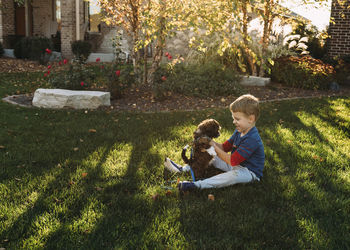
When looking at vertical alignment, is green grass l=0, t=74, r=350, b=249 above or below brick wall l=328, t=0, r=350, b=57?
below

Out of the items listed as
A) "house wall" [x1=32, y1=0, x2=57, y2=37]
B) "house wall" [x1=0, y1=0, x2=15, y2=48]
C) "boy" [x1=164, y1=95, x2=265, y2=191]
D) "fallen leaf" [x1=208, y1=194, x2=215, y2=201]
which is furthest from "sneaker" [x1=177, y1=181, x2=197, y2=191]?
"house wall" [x1=32, y1=0, x2=57, y2=37]

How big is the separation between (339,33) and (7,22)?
14.5 metres

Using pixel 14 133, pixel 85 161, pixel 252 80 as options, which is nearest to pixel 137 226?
pixel 85 161

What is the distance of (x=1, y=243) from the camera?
7.29ft

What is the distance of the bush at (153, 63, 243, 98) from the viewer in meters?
7.41

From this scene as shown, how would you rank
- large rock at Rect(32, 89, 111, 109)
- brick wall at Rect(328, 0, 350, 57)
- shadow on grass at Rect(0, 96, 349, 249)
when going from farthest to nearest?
brick wall at Rect(328, 0, 350, 57) < large rock at Rect(32, 89, 111, 109) < shadow on grass at Rect(0, 96, 349, 249)

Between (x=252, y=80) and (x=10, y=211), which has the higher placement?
(x=252, y=80)

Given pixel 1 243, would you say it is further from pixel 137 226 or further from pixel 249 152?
pixel 249 152

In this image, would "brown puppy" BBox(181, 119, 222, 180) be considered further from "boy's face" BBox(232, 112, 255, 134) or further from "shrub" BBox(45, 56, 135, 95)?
"shrub" BBox(45, 56, 135, 95)

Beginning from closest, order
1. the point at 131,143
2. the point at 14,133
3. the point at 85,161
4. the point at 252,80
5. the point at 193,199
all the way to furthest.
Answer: the point at 193,199 → the point at 85,161 → the point at 131,143 → the point at 14,133 → the point at 252,80

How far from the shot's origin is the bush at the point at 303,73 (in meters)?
8.61

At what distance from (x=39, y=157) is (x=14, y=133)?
1195mm

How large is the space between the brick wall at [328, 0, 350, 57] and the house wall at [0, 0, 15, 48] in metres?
14.1

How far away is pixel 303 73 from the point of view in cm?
869
